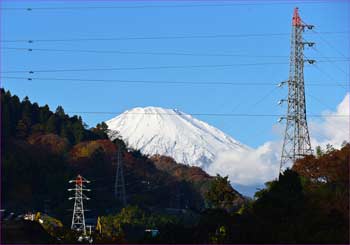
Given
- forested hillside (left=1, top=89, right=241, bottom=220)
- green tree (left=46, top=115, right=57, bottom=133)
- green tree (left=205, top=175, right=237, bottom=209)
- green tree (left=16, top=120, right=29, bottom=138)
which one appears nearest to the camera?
green tree (left=205, top=175, right=237, bottom=209)

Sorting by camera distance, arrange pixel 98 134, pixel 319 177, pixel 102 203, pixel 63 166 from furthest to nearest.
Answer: pixel 98 134 < pixel 102 203 < pixel 63 166 < pixel 319 177

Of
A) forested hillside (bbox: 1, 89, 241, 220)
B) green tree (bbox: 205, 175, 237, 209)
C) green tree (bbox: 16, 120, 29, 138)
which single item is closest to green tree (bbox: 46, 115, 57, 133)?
forested hillside (bbox: 1, 89, 241, 220)

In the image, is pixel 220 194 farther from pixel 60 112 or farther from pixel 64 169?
pixel 60 112

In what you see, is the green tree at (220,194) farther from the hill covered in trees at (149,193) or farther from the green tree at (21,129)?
the green tree at (21,129)

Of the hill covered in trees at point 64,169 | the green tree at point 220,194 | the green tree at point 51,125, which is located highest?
the green tree at point 51,125

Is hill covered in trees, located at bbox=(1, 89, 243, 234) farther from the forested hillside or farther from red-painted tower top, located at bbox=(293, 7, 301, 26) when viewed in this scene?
red-painted tower top, located at bbox=(293, 7, 301, 26)

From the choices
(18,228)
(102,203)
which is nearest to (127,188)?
(102,203)

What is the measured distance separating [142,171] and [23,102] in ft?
51.2

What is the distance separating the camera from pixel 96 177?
249 feet

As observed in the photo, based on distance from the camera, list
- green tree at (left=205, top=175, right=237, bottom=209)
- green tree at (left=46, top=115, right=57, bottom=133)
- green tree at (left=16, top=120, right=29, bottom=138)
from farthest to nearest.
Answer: green tree at (left=46, top=115, right=57, bottom=133), green tree at (left=16, top=120, right=29, bottom=138), green tree at (left=205, top=175, right=237, bottom=209)

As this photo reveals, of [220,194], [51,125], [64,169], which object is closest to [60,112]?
[51,125]

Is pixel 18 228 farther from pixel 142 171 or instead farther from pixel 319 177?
pixel 142 171

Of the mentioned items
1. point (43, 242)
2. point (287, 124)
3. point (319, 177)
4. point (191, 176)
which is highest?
point (191, 176)

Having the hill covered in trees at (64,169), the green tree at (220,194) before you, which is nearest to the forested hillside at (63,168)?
the hill covered in trees at (64,169)
